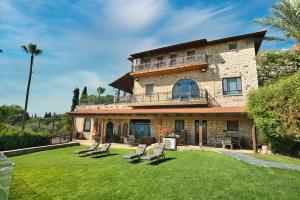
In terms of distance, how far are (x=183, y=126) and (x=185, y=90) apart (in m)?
3.95

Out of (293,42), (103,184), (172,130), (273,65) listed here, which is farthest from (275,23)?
(103,184)

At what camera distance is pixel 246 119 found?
54.5 ft

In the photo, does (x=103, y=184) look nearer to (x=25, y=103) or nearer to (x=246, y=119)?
(x=246, y=119)

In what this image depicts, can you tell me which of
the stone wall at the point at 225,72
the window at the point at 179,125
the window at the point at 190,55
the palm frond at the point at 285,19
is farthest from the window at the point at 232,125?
the palm frond at the point at 285,19

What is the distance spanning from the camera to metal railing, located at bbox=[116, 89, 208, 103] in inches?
750

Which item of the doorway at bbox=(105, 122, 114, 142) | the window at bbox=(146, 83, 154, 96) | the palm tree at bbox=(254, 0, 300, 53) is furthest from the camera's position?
the doorway at bbox=(105, 122, 114, 142)

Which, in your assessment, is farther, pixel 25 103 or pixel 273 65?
pixel 25 103

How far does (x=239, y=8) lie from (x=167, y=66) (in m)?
10.0

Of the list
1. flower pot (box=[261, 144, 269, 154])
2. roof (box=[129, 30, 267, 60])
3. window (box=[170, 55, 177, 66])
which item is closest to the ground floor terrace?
flower pot (box=[261, 144, 269, 154])

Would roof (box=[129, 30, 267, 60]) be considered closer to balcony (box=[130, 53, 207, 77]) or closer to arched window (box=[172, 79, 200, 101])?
balcony (box=[130, 53, 207, 77])

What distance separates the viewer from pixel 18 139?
1666 cm

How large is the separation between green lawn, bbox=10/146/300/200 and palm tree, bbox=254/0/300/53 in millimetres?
10265

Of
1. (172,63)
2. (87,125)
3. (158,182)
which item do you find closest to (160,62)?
(172,63)

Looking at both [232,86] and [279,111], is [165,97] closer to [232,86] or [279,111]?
[232,86]
